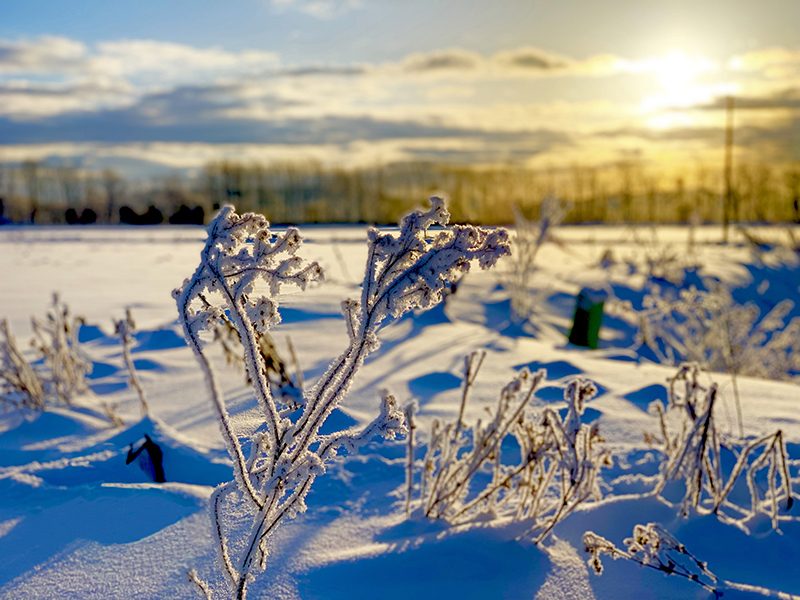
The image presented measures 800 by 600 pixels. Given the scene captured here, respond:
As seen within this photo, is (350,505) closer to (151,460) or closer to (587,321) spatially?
(151,460)

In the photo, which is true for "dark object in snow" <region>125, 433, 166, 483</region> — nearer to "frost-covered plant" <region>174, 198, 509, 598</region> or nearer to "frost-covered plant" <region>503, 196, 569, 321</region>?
"frost-covered plant" <region>174, 198, 509, 598</region>

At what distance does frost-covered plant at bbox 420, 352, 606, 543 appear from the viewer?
1830 mm

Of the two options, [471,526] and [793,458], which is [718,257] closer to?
[793,458]

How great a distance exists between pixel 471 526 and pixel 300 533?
59 cm

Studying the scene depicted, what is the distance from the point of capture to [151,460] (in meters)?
2.60

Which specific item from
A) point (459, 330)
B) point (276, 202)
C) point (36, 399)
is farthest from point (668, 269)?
point (276, 202)

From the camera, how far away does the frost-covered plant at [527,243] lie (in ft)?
21.6

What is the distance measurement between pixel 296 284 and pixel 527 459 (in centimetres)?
115

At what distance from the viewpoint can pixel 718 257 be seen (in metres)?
15.3

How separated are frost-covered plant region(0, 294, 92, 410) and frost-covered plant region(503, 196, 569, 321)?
4.44 metres

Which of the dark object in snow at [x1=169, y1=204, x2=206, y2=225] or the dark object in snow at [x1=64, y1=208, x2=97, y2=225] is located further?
the dark object in snow at [x1=64, y1=208, x2=97, y2=225]

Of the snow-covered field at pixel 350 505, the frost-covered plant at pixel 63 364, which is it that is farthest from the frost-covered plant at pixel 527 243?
the frost-covered plant at pixel 63 364

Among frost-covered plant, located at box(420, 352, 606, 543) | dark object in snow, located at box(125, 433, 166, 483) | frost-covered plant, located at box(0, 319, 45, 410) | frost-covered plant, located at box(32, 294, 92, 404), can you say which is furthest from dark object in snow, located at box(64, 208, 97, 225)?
frost-covered plant, located at box(420, 352, 606, 543)

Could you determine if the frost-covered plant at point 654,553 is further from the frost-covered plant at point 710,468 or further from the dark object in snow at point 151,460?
the dark object in snow at point 151,460
